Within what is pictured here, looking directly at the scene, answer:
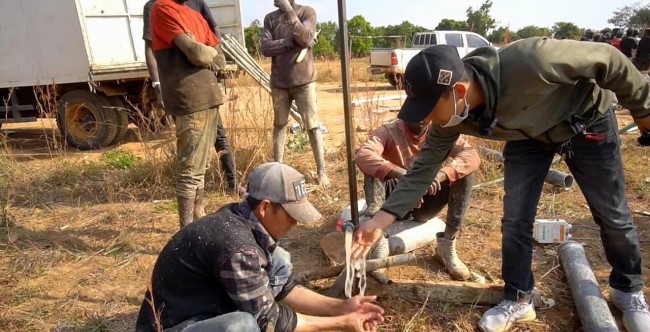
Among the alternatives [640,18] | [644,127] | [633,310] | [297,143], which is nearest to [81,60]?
[297,143]

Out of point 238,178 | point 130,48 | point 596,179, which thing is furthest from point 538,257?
point 130,48

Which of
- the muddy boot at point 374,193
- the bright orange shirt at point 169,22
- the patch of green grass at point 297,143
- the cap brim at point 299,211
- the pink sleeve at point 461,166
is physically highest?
the bright orange shirt at point 169,22

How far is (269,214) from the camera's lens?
1773 mm

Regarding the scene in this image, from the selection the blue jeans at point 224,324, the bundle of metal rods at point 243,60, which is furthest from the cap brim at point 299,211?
the bundle of metal rods at point 243,60

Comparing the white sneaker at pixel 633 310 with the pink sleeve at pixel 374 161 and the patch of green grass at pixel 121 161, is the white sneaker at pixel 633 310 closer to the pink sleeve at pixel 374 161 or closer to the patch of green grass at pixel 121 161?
the pink sleeve at pixel 374 161

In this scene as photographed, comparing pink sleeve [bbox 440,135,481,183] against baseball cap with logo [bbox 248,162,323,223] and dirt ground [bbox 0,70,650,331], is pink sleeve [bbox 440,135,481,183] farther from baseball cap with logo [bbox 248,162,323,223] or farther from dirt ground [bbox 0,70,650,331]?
baseball cap with logo [bbox 248,162,323,223]

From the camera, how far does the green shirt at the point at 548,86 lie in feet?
6.10

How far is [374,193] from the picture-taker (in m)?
2.93

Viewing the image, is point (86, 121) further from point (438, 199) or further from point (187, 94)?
point (438, 199)

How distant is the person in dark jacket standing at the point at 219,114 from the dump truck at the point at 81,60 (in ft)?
8.68

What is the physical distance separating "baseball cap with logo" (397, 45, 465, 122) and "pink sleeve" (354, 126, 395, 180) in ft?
3.15

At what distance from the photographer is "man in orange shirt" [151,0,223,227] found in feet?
10.4

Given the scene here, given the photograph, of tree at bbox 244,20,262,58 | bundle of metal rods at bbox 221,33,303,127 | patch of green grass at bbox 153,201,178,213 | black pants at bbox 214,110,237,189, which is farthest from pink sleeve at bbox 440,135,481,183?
bundle of metal rods at bbox 221,33,303,127

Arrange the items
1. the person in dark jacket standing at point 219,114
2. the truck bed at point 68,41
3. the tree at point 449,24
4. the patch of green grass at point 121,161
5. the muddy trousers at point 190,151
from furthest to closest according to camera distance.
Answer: the tree at point 449,24
the truck bed at point 68,41
the patch of green grass at point 121,161
the person in dark jacket standing at point 219,114
the muddy trousers at point 190,151
